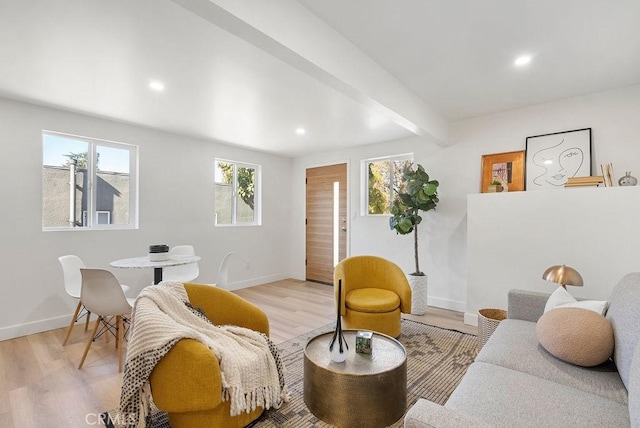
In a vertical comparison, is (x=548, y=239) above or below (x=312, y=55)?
below

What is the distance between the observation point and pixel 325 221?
5531mm

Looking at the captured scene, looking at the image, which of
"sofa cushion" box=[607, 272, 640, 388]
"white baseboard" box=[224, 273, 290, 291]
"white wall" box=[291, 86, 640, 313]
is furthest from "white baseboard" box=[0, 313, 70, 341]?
"sofa cushion" box=[607, 272, 640, 388]

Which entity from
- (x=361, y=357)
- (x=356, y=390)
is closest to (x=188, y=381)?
(x=356, y=390)

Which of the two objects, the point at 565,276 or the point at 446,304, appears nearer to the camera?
the point at 565,276

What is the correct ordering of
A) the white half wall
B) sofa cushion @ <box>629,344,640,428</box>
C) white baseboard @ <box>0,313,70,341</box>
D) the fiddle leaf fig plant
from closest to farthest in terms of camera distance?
sofa cushion @ <box>629,344,640,428</box> < the white half wall < white baseboard @ <box>0,313,70,341</box> < the fiddle leaf fig plant

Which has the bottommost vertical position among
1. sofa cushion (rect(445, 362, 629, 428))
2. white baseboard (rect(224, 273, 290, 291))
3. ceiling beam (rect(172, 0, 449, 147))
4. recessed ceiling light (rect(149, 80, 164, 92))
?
white baseboard (rect(224, 273, 290, 291))

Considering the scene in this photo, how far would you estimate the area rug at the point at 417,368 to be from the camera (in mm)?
1842

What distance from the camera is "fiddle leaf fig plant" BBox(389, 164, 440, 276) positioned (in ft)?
12.3

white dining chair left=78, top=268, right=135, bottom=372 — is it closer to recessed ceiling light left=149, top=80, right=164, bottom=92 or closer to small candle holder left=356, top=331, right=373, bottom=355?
recessed ceiling light left=149, top=80, right=164, bottom=92

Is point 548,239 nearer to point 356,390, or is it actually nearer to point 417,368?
point 417,368

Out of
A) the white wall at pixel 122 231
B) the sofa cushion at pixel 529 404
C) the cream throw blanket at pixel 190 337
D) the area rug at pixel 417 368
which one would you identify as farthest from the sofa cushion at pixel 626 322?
the white wall at pixel 122 231

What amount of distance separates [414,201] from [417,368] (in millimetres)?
2038

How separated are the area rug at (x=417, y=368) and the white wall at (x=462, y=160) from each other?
674 millimetres

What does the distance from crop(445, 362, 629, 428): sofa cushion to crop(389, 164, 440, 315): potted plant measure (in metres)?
2.35
